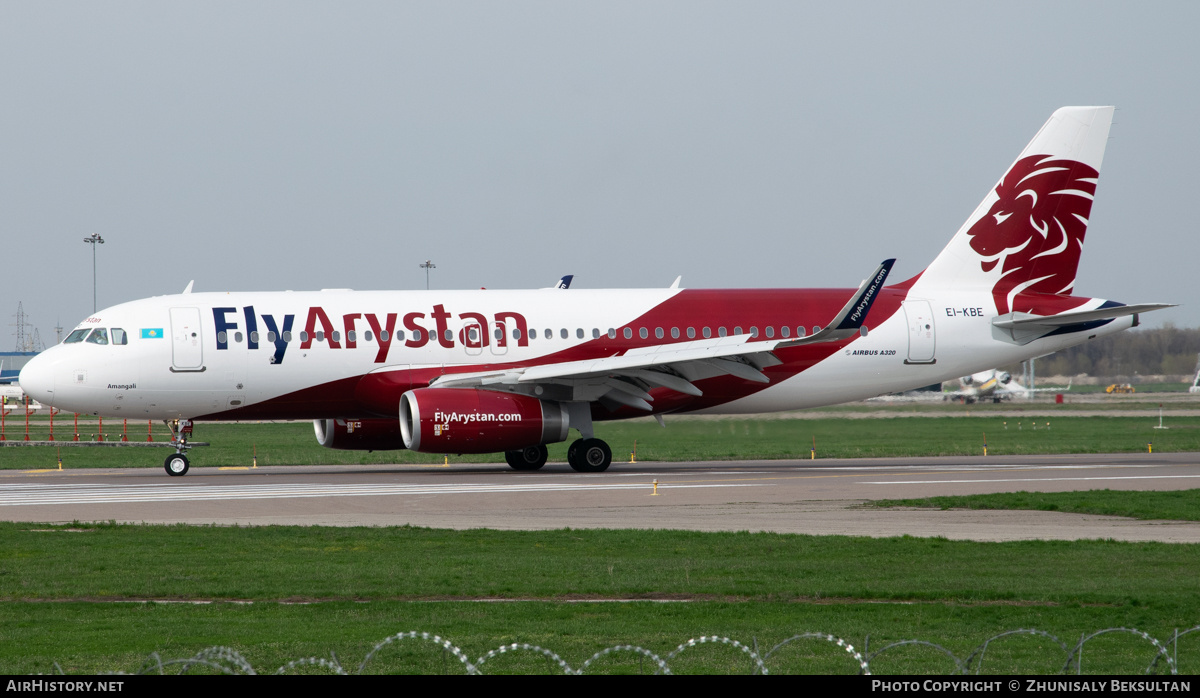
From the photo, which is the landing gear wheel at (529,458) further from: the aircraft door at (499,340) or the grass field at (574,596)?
the grass field at (574,596)

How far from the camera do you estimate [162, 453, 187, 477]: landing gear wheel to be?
93.1 feet

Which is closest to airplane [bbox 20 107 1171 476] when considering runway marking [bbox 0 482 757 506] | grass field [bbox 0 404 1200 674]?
runway marking [bbox 0 482 757 506]

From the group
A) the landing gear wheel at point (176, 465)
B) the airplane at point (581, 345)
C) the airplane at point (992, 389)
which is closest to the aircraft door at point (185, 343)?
the airplane at point (581, 345)

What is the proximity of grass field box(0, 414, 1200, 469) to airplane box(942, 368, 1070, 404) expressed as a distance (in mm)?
42234

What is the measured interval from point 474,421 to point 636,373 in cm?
399

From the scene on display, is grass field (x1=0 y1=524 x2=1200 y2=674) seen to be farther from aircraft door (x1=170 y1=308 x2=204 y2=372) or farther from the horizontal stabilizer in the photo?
the horizontal stabilizer

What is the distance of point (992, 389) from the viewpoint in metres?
92.4

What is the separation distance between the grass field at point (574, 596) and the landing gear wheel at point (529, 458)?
13.1 m

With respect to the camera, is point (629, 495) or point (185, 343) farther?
point (185, 343)

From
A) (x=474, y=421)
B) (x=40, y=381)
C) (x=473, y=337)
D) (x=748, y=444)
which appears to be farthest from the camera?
(x=748, y=444)

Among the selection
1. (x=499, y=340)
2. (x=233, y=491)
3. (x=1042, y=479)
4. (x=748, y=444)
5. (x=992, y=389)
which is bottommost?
(x=1042, y=479)

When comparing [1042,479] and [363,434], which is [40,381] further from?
[1042,479]

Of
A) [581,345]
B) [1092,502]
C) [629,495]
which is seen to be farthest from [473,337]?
[1092,502]
